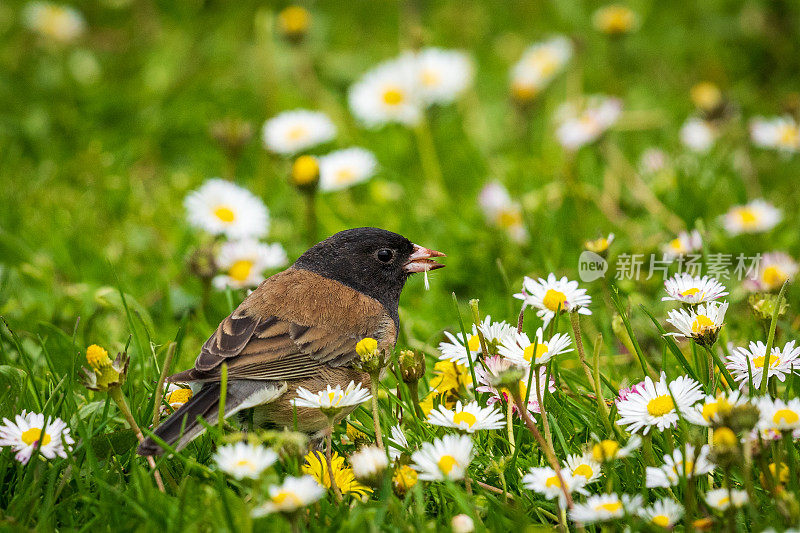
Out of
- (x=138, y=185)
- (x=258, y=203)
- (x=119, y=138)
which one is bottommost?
(x=258, y=203)

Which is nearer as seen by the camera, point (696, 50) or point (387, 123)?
point (387, 123)

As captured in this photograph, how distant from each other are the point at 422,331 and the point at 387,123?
2170 millimetres

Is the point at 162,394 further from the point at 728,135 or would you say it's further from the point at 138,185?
the point at 728,135

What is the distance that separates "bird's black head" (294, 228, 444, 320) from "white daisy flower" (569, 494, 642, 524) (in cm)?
129

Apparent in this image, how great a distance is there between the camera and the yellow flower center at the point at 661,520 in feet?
6.19

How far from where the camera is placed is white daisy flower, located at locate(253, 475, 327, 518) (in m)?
1.74

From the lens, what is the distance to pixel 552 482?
2006 mm

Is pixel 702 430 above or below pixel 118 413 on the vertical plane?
below

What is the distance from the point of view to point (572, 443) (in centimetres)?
235

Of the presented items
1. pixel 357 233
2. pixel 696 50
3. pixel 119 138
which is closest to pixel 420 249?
pixel 357 233

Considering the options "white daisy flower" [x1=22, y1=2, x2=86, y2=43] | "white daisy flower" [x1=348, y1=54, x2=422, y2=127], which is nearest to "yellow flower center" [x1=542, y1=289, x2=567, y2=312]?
"white daisy flower" [x1=348, y1=54, x2=422, y2=127]

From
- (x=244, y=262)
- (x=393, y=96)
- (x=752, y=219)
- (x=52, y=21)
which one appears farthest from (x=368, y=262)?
(x=52, y=21)

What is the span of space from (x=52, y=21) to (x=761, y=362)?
17.0 feet

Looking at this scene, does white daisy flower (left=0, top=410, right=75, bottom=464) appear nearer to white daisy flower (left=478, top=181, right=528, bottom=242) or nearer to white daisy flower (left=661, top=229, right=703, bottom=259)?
white daisy flower (left=661, top=229, right=703, bottom=259)
